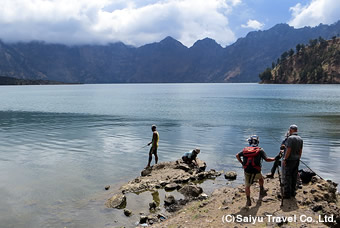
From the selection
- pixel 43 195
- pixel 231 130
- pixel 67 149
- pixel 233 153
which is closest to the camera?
pixel 43 195

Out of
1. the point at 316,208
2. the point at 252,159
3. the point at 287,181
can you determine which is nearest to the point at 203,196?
the point at 252,159

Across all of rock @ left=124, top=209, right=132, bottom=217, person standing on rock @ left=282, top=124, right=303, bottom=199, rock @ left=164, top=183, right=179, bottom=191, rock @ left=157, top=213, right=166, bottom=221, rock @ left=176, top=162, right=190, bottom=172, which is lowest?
rock @ left=124, top=209, right=132, bottom=217

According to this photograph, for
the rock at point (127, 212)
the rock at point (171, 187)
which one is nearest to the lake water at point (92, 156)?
the rock at point (127, 212)

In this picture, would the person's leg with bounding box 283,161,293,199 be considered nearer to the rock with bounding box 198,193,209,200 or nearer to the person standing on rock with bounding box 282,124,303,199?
the person standing on rock with bounding box 282,124,303,199

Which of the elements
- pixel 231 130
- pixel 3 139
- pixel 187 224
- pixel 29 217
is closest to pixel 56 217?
pixel 29 217

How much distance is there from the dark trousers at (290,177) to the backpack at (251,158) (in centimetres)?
107

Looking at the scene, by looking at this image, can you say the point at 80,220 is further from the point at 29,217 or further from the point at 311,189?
the point at 311,189

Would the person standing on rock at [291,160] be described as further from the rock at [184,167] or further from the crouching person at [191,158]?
the crouching person at [191,158]

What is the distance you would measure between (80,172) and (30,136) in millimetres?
17949

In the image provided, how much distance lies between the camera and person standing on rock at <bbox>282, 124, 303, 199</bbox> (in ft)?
36.0

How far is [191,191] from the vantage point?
15.3 m

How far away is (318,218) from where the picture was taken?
32.6 feet

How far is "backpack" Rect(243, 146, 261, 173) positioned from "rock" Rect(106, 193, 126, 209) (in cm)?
643

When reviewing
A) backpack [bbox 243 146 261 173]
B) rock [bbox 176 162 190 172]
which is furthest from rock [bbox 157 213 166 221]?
rock [bbox 176 162 190 172]
